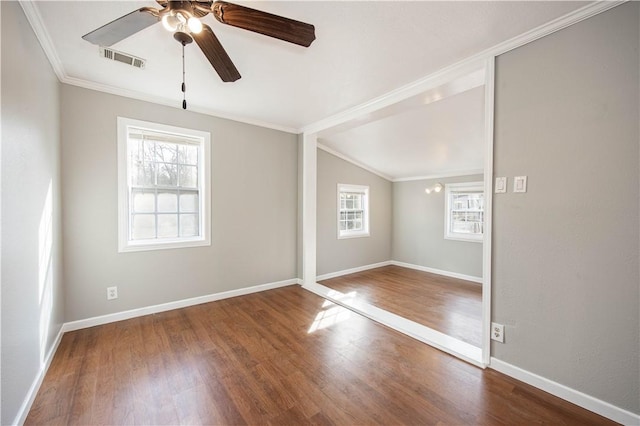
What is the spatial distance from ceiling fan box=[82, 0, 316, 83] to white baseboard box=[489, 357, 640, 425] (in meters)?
2.66

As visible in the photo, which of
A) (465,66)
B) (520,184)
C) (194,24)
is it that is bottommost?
(520,184)

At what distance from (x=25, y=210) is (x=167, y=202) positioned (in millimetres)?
1554

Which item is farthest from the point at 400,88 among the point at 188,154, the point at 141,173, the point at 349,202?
the point at 141,173

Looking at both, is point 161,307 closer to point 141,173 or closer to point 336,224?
point 141,173

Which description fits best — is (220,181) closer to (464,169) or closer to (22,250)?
(22,250)

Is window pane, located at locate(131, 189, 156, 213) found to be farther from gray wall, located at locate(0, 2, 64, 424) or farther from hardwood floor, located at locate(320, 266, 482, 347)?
hardwood floor, located at locate(320, 266, 482, 347)

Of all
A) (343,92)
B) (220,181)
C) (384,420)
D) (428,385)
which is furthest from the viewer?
(220,181)

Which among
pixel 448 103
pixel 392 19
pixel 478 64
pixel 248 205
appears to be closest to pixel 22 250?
pixel 248 205

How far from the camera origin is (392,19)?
5.53 ft

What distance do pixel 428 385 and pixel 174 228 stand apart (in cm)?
316

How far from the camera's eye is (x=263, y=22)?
51.9 inches

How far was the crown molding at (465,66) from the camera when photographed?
63.0 inches

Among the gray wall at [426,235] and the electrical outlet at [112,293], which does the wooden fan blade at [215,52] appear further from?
the gray wall at [426,235]

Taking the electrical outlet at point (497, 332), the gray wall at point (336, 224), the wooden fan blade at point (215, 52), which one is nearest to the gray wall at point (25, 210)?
the wooden fan blade at point (215, 52)
